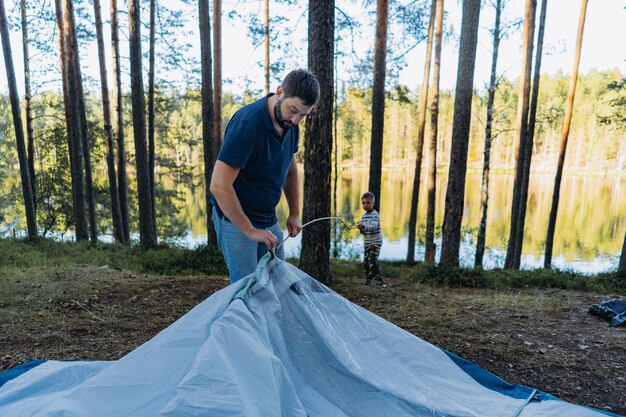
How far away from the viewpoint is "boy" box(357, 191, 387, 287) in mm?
5422

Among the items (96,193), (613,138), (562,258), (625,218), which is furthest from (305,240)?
(613,138)

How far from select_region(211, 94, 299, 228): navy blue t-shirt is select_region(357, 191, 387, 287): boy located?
3232mm

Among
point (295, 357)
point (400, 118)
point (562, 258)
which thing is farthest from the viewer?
point (400, 118)

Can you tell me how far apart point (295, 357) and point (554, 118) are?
465 inches

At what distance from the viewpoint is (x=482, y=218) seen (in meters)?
9.95

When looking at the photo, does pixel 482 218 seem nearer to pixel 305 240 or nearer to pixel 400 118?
pixel 305 240

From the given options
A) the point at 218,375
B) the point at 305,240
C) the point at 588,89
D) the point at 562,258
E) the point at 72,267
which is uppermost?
the point at 588,89

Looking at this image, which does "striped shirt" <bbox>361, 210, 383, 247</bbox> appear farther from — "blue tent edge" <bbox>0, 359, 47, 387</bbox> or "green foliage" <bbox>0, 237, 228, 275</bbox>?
"blue tent edge" <bbox>0, 359, 47, 387</bbox>

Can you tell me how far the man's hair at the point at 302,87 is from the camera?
1.70m

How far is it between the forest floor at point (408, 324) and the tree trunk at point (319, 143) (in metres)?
0.64

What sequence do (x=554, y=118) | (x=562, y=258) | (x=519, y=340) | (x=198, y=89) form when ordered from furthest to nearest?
(x=562, y=258) → (x=198, y=89) → (x=554, y=118) → (x=519, y=340)

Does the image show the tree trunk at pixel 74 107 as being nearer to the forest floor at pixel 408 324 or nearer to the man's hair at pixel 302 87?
the forest floor at pixel 408 324

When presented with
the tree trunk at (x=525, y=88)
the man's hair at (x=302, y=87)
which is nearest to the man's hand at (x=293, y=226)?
the man's hair at (x=302, y=87)

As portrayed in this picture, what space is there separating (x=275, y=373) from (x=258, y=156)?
3.31 feet
